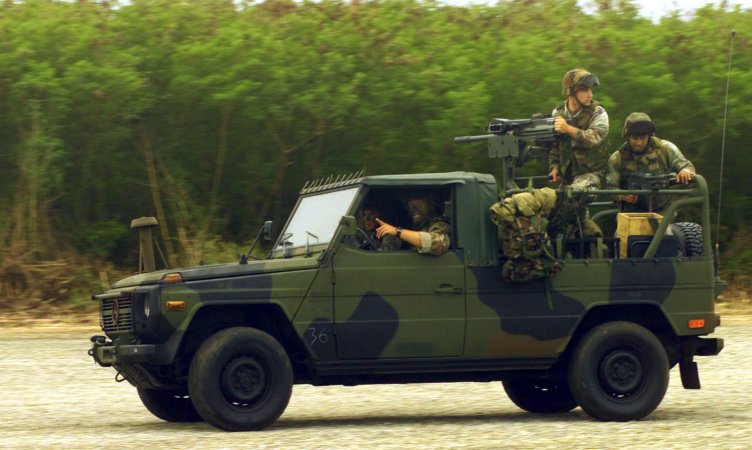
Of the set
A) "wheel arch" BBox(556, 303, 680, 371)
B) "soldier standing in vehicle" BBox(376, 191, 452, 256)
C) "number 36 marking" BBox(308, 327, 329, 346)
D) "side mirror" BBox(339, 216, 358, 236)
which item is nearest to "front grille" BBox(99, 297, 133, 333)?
"number 36 marking" BBox(308, 327, 329, 346)

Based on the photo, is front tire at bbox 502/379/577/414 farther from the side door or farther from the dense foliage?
the dense foliage

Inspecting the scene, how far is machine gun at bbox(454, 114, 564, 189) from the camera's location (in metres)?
10.8

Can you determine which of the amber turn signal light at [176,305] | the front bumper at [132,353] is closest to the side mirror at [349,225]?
the amber turn signal light at [176,305]

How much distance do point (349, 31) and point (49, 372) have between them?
8.23m

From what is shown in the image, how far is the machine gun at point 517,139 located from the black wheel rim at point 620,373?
160 cm

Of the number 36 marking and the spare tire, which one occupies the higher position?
the spare tire

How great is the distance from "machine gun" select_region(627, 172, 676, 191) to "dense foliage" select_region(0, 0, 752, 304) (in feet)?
26.7

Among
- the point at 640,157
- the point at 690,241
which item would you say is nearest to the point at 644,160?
the point at 640,157

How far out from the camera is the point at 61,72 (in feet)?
62.6

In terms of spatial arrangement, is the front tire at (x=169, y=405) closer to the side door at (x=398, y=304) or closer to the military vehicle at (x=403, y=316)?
the military vehicle at (x=403, y=316)

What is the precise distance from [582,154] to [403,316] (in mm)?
2418

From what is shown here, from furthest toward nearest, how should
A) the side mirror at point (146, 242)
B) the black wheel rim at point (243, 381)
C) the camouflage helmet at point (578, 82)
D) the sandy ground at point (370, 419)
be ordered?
the camouflage helmet at point (578, 82), the side mirror at point (146, 242), the black wheel rim at point (243, 381), the sandy ground at point (370, 419)

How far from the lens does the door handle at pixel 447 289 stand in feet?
32.2

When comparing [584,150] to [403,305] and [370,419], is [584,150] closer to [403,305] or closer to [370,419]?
[403,305]
